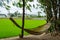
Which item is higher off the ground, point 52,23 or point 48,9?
point 48,9

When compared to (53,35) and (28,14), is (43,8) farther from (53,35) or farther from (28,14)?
(53,35)

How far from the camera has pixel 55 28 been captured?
20.1ft

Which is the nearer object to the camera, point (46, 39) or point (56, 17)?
point (46, 39)

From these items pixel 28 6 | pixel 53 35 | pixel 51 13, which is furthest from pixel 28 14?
pixel 53 35

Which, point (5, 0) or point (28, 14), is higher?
point (5, 0)

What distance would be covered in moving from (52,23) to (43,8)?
2.63 ft

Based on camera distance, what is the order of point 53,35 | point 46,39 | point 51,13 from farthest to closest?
point 51,13 < point 53,35 < point 46,39

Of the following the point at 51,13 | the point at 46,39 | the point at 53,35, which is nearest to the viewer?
the point at 46,39

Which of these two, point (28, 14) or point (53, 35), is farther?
point (28, 14)

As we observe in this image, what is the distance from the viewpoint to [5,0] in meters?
5.67

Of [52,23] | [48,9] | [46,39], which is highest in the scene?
[48,9]

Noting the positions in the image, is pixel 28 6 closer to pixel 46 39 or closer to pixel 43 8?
pixel 43 8

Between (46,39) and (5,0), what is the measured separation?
167 centimetres

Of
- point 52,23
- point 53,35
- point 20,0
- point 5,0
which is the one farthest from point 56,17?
point 5,0
